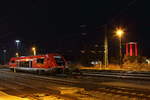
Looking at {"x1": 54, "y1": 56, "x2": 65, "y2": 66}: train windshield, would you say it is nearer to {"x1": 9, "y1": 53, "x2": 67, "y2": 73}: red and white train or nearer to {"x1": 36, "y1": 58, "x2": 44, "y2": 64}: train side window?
{"x1": 9, "y1": 53, "x2": 67, "y2": 73}: red and white train

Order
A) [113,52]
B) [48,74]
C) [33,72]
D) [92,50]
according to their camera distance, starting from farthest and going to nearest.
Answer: [113,52]
[92,50]
[33,72]
[48,74]

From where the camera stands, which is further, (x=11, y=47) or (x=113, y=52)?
(x=11, y=47)

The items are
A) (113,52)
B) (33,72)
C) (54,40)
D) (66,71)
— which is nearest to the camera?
(66,71)

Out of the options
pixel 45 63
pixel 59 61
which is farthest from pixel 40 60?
pixel 59 61

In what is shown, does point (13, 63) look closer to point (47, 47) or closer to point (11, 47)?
point (47, 47)

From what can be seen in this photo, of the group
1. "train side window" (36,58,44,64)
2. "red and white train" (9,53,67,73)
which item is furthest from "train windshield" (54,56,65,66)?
"train side window" (36,58,44,64)

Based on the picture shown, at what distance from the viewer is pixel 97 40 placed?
82062 mm

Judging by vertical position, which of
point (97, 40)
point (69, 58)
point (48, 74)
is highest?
point (97, 40)

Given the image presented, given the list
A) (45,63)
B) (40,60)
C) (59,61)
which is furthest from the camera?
(40,60)

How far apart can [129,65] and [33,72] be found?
1431 cm

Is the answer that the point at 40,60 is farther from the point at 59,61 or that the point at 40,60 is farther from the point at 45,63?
the point at 59,61

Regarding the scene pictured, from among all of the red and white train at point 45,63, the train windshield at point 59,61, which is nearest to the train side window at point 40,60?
the red and white train at point 45,63

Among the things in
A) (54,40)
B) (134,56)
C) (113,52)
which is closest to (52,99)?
(134,56)

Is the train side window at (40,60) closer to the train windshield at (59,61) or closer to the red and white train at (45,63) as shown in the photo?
the red and white train at (45,63)
